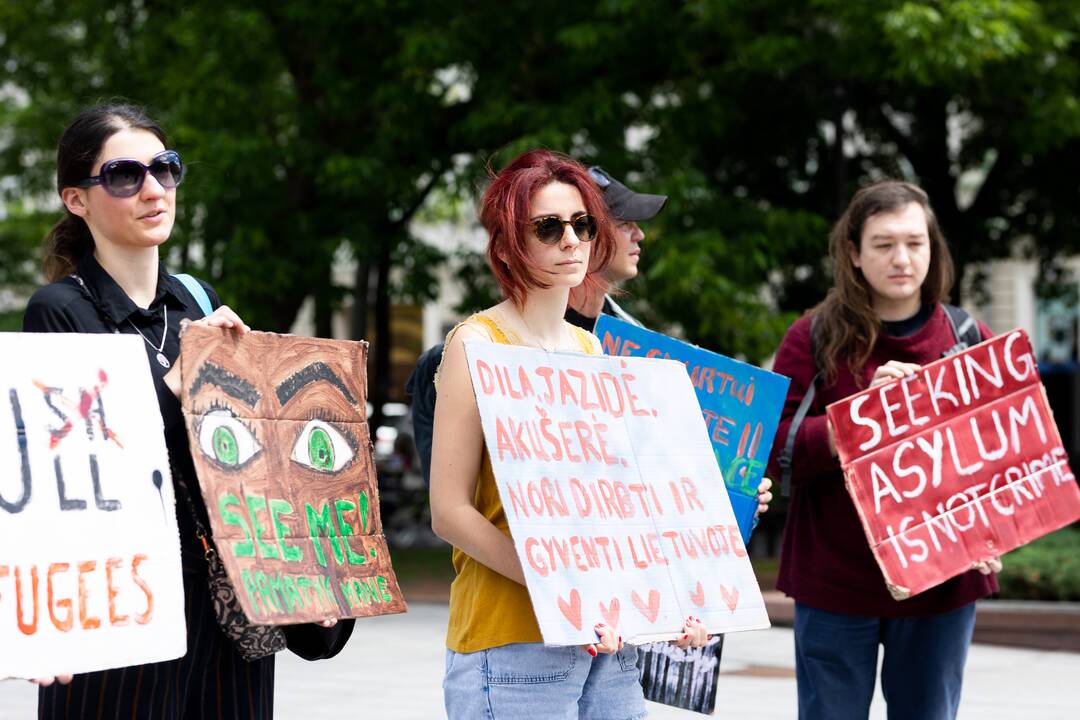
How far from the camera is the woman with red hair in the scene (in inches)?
119

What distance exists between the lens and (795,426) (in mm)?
4254

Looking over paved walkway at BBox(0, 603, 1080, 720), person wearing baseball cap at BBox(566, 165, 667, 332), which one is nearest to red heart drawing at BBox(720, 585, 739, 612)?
person wearing baseball cap at BBox(566, 165, 667, 332)

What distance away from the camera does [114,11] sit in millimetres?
16125

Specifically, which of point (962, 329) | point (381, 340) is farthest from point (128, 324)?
point (381, 340)

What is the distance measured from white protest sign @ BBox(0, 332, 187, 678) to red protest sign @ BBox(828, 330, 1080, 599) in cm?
195

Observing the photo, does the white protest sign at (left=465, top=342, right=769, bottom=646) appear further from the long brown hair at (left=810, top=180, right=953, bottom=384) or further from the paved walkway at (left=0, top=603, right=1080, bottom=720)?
the paved walkway at (left=0, top=603, right=1080, bottom=720)

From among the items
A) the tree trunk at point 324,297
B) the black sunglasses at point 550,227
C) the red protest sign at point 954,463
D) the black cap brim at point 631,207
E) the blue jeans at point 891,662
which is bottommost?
the blue jeans at point 891,662

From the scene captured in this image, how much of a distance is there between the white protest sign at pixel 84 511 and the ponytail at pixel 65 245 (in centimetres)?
33

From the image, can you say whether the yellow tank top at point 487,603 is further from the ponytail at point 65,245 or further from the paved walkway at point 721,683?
the paved walkway at point 721,683

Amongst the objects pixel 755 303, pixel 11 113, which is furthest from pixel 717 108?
pixel 11 113

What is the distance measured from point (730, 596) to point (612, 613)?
1.19ft

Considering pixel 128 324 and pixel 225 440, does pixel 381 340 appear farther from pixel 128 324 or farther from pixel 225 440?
pixel 225 440

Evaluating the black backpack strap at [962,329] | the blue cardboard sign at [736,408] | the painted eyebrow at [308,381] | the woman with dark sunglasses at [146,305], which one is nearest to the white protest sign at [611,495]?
the painted eyebrow at [308,381]

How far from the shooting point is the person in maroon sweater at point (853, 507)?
416 cm
